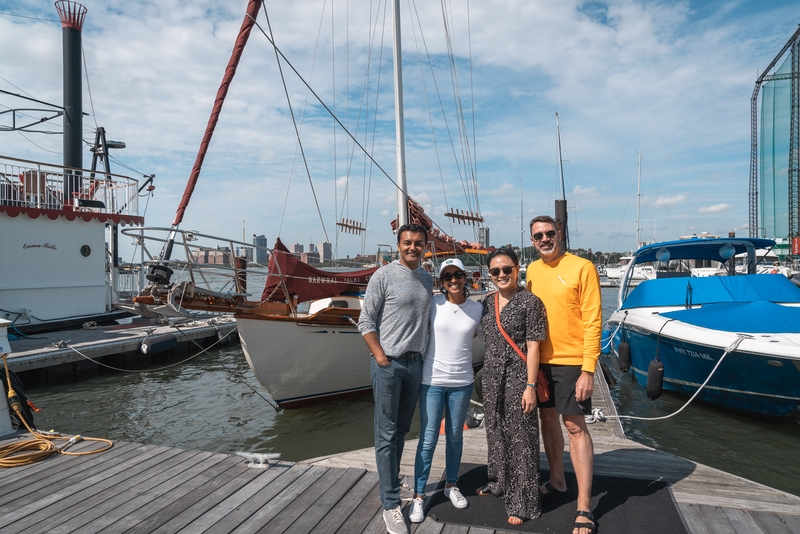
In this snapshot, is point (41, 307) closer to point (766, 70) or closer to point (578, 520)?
point (578, 520)

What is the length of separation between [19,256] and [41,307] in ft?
4.55

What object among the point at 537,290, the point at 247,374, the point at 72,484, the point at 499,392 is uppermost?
the point at 537,290

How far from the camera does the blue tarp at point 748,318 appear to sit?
22.5ft

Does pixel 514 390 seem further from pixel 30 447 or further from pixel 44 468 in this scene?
pixel 30 447

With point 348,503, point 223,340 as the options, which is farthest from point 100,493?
point 223,340

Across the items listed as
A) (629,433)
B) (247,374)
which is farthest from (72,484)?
(247,374)

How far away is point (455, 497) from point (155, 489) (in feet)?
6.92

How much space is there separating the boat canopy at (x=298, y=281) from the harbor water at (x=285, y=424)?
61.0 inches

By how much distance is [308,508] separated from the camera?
3178 mm

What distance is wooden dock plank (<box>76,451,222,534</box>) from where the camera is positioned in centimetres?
298

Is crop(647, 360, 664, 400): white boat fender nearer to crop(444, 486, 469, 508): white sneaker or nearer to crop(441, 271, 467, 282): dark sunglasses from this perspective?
crop(444, 486, 469, 508): white sneaker

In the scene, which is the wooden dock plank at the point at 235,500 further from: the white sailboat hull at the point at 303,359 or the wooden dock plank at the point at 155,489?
the white sailboat hull at the point at 303,359

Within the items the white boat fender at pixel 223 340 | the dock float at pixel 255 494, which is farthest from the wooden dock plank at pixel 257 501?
the white boat fender at pixel 223 340

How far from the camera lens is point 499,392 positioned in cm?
303
